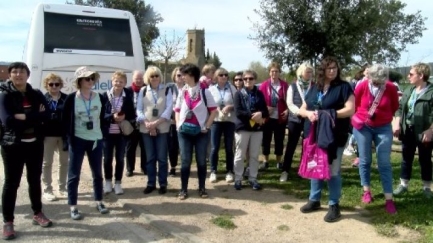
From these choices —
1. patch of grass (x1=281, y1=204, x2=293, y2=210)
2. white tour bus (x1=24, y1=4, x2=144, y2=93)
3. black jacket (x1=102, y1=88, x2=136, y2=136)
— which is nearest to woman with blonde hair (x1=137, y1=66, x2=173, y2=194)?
black jacket (x1=102, y1=88, x2=136, y2=136)

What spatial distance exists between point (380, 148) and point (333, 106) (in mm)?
1001

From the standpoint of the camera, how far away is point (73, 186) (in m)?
5.12

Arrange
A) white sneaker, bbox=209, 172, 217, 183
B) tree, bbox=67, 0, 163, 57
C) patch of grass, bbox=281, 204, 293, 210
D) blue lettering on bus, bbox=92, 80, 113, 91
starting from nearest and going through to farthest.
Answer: patch of grass, bbox=281, 204, 293, 210 < white sneaker, bbox=209, 172, 217, 183 < blue lettering on bus, bbox=92, 80, 113, 91 < tree, bbox=67, 0, 163, 57

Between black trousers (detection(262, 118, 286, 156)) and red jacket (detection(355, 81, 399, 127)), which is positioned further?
black trousers (detection(262, 118, 286, 156))

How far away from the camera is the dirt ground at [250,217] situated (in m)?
4.57

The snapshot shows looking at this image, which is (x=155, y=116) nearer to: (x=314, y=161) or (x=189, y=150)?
(x=189, y=150)

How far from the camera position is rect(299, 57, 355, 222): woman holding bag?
4.86 metres

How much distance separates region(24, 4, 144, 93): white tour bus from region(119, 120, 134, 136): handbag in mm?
2853

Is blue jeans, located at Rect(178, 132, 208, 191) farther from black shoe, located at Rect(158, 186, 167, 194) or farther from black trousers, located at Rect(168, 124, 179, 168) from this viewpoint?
black trousers, located at Rect(168, 124, 179, 168)

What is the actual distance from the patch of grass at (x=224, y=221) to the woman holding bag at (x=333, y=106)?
1.17 metres

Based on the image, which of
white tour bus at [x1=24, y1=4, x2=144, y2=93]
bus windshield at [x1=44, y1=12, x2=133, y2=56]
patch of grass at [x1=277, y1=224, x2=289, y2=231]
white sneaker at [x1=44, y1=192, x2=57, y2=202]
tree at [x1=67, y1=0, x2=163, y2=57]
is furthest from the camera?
tree at [x1=67, y1=0, x2=163, y2=57]

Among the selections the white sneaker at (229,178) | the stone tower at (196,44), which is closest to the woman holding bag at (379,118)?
the white sneaker at (229,178)

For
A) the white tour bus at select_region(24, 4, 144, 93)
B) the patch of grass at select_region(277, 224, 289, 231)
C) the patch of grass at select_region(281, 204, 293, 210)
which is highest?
the white tour bus at select_region(24, 4, 144, 93)

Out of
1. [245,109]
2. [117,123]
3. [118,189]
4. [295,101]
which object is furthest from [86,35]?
[295,101]
